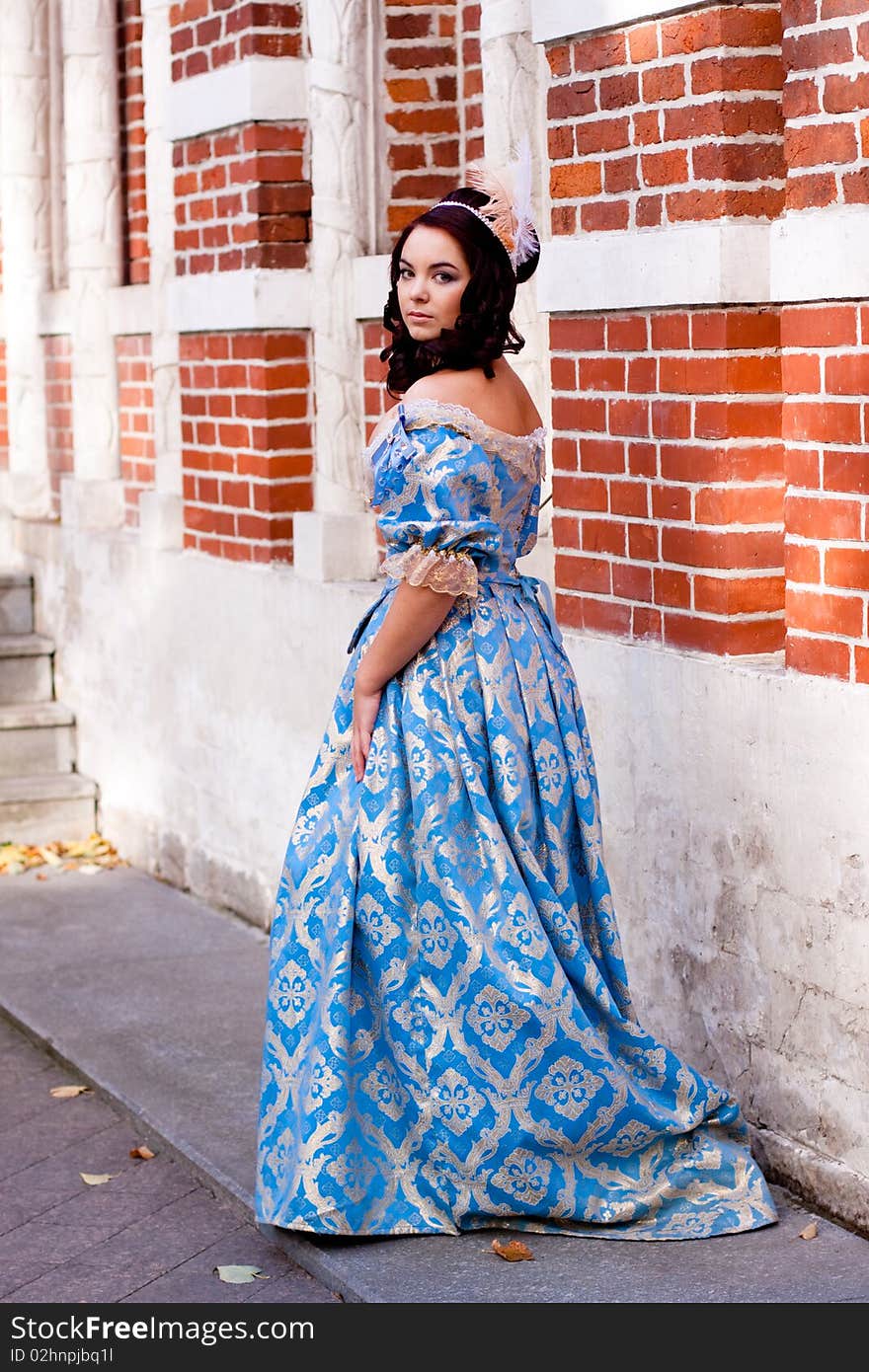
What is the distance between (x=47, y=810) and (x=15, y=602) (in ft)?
4.02

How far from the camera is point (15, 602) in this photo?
30.8 feet

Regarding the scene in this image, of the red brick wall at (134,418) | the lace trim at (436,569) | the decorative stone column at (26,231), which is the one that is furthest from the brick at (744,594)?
the decorative stone column at (26,231)

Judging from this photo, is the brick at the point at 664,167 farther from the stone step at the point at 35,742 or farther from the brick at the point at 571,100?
the stone step at the point at 35,742

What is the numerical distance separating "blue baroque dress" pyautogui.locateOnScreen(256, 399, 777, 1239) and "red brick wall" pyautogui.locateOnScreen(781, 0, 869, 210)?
73 centimetres

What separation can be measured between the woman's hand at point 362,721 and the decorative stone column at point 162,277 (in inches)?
A: 134

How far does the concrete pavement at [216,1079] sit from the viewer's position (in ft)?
13.4

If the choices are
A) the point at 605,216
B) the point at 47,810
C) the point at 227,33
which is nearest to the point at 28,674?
the point at 47,810

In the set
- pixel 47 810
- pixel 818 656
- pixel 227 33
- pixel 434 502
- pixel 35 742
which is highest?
pixel 227 33

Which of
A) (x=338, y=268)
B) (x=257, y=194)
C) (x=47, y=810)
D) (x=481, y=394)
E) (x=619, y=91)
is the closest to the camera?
(x=481, y=394)

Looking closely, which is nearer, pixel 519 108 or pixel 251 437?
pixel 519 108

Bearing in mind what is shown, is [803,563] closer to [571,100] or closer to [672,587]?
[672,587]

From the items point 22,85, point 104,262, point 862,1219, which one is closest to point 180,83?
point 104,262

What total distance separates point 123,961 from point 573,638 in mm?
2229
